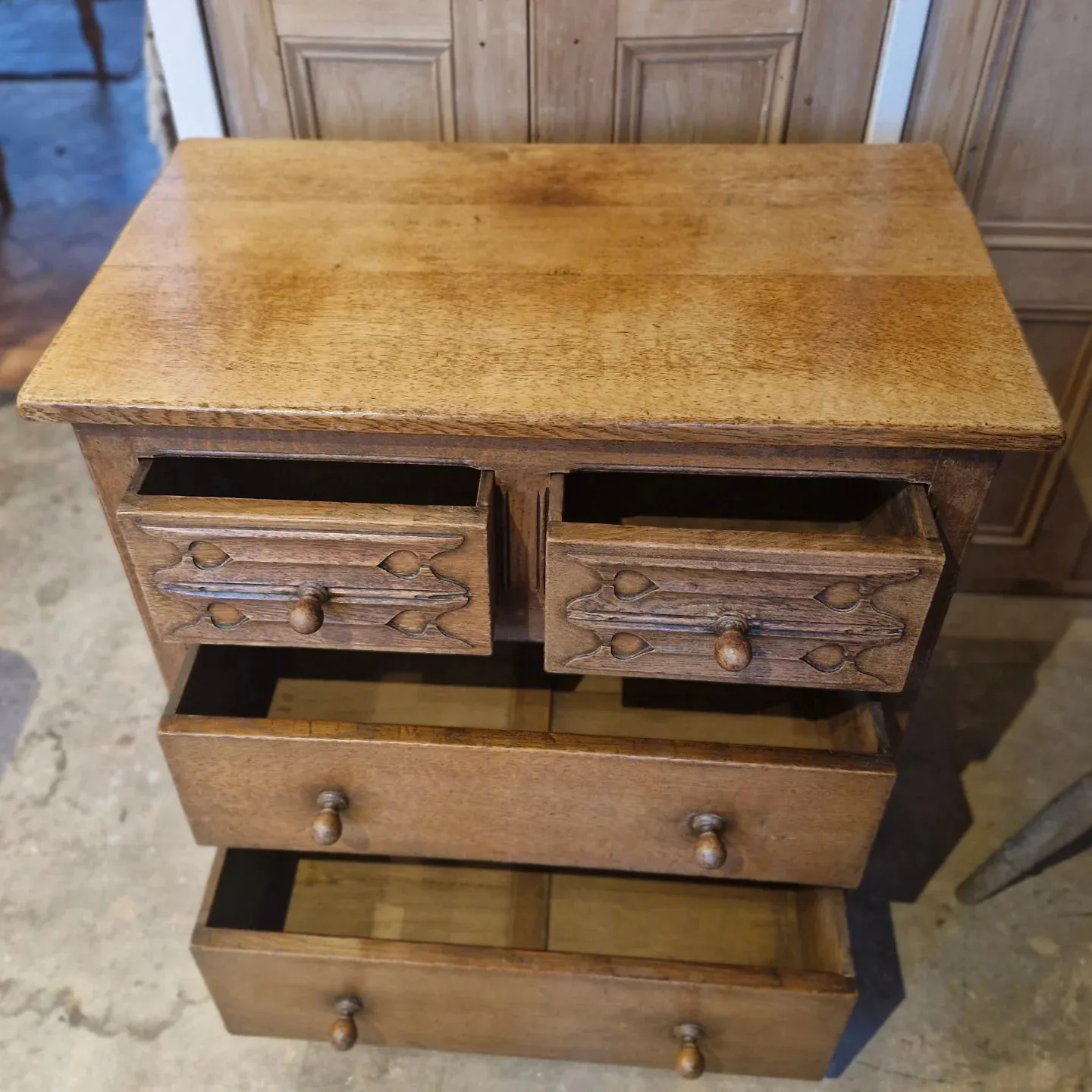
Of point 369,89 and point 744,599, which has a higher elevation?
point 369,89

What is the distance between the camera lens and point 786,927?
1030 mm

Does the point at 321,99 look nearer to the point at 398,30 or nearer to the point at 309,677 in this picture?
the point at 398,30

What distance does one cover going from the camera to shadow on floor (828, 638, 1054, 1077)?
1.11 m

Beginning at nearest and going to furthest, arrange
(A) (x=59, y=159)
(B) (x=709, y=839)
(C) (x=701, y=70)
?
(B) (x=709, y=839)
(C) (x=701, y=70)
(A) (x=59, y=159)

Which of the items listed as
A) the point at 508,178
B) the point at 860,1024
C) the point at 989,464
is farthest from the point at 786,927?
the point at 508,178

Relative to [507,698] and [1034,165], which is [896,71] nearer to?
[1034,165]

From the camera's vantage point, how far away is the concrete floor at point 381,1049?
1046mm

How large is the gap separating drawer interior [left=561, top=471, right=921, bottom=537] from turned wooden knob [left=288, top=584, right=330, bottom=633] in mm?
261

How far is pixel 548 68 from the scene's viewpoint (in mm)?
1058

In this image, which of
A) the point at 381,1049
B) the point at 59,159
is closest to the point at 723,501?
the point at 381,1049

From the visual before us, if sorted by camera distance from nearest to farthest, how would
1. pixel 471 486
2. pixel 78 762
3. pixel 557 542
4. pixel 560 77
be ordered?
pixel 557 542 < pixel 471 486 < pixel 560 77 < pixel 78 762

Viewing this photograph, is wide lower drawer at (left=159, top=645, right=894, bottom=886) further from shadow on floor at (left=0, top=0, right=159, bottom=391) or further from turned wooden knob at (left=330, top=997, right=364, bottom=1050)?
shadow on floor at (left=0, top=0, right=159, bottom=391)

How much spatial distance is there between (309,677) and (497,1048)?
414 mm

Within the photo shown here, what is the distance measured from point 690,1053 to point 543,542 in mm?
486
